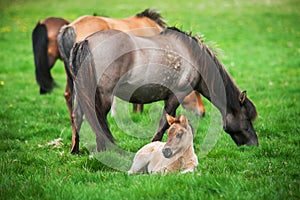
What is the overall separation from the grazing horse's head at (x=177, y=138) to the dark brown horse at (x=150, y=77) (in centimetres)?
85

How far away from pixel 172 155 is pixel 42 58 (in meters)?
5.11

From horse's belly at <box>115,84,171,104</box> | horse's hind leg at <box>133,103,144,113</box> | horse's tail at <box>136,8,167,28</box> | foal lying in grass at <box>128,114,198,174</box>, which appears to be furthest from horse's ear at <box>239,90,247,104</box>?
horse's tail at <box>136,8,167,28</box>

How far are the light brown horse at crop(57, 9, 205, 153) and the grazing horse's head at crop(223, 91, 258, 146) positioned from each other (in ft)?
4.90

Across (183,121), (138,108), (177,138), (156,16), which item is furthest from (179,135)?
(156,16)

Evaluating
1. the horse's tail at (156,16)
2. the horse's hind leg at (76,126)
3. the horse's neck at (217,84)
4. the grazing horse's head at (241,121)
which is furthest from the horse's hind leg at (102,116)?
the horse's tail at (156,16)

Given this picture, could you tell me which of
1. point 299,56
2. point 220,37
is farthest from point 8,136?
point 220,37

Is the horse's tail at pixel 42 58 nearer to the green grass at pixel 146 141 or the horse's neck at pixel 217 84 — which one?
the green grass at pixel 146 141

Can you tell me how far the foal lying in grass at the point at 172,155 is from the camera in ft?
15.4

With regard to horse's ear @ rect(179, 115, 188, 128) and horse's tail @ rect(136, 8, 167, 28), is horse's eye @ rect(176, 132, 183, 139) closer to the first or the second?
horse's ear @ rect(179, 115, 188, 128)

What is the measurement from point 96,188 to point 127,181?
35cm

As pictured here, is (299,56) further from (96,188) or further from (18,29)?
(18,29)

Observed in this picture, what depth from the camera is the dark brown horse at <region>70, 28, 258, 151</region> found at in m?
5.28

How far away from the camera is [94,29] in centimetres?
721

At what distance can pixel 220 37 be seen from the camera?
655 inches
